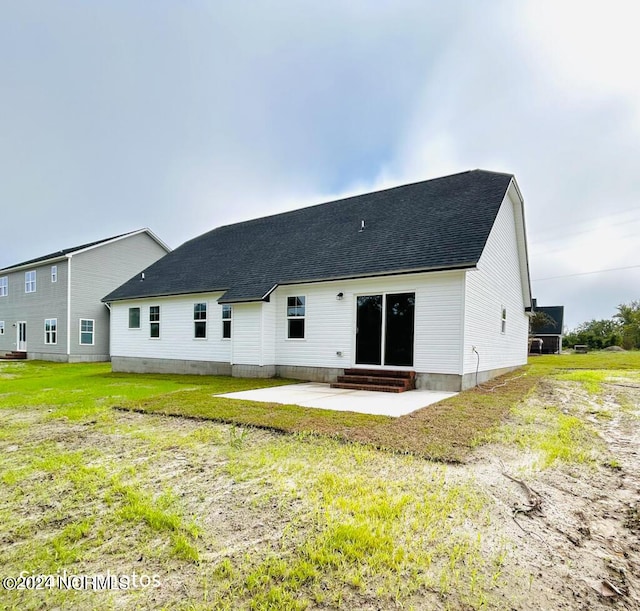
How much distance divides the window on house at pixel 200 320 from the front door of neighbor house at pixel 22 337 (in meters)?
18.7

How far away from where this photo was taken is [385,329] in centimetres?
1027

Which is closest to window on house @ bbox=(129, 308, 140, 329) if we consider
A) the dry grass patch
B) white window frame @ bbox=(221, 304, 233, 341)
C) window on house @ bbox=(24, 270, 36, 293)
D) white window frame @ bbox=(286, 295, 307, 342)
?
white window frame @ bbox=(221, 304, 233, 341)

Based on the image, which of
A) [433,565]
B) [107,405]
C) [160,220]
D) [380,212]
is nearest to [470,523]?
[433,565]

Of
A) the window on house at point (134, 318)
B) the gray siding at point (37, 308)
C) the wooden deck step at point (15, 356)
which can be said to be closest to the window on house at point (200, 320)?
the window on house at point (134, 318)

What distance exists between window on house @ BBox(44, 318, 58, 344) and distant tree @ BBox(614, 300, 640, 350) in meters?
49.7

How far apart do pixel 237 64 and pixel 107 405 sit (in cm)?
1185

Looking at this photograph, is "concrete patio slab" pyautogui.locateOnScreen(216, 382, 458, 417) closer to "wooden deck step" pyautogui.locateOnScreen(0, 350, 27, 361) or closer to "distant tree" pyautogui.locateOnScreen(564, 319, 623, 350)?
"wooden deck step" pyautogui.locateOnScreen(0, 350, 27, 361)

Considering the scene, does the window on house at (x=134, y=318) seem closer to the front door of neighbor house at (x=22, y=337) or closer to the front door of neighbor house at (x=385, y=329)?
the front door of neighbor house at (x=385, y=329)

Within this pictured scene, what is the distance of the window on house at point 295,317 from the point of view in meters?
11.9

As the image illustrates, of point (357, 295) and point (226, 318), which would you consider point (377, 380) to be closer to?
point (357, 295)

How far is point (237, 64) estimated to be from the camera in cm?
1276

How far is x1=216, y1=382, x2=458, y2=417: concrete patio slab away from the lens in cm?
695

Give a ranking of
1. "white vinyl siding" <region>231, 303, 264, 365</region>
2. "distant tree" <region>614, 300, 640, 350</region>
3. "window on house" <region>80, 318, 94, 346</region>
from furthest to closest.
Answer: "distant tree" <region>614, 300, 640, 350</region> → "window on house" <region>80, 318, 94, 346</region> → "white vinyl siding" <region>231, 303, 264, 365</region>

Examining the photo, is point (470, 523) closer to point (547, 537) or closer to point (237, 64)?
point (547, 537)
